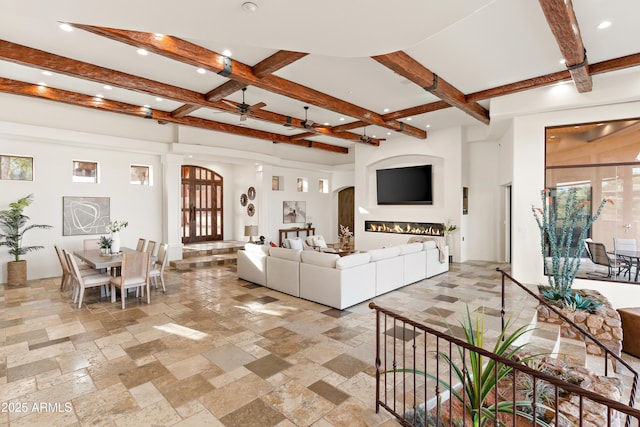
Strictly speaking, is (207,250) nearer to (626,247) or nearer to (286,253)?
(286,253)

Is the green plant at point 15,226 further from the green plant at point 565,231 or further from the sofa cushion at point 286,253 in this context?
the green plant at point 565,231

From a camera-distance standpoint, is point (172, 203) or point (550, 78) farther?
point (172, 203)

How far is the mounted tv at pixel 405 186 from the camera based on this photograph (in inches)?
394

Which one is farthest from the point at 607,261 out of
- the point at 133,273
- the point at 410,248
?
the point at 133,273

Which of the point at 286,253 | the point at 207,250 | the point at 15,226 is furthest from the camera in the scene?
the point at 207,250

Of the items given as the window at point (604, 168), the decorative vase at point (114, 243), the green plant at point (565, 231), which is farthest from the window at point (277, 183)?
the window at point (604, 168)

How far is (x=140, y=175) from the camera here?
8766 millimetres

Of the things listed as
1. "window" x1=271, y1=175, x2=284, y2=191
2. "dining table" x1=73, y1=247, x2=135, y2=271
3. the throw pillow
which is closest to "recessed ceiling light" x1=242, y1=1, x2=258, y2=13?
"dining table" x1=73, y1=247, x2=135, y2=271

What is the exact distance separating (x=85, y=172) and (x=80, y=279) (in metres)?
3.90

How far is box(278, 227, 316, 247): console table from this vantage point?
472 inches

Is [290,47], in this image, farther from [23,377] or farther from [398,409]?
[23,377]

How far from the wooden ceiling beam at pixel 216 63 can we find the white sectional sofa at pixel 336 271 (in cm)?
290

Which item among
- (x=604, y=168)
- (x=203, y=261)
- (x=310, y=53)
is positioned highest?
(x=310, y=53)

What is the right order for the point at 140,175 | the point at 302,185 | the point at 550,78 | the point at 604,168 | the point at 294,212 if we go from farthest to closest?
1. the point at 302,185
2. the point at 294,212
3. the point at 140,175
4. the point at 604,168
5. the point at 550,78
